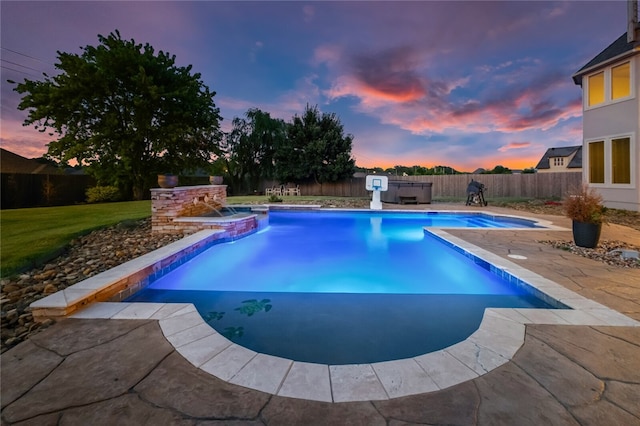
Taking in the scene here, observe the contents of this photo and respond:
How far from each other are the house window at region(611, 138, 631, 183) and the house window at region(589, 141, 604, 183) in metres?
0.39

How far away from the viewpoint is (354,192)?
69.9 ft

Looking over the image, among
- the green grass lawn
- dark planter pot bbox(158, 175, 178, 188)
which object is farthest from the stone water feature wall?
the green grass lawn

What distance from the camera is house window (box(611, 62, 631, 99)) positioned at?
937 centimetres

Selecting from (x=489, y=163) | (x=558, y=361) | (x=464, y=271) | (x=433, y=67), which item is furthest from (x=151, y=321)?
(x=489, y=163)

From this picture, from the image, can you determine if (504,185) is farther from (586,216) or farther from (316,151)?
(586,216)

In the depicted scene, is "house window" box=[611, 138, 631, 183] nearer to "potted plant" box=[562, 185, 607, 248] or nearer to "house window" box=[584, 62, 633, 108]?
"house window" box=[584, 62, 633, 108]

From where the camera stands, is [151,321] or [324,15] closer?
[151,321]

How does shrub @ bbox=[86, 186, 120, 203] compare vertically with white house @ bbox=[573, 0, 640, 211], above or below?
below

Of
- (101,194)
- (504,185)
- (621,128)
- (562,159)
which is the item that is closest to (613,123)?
(621,128)

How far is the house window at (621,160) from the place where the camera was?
937 centimetres

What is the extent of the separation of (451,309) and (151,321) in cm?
293

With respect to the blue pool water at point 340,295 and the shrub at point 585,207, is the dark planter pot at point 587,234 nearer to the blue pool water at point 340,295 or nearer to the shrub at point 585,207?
the shrub at point 585,207

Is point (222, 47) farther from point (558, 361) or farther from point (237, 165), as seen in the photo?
point (558, 361)

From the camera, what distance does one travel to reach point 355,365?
1.82 metres
